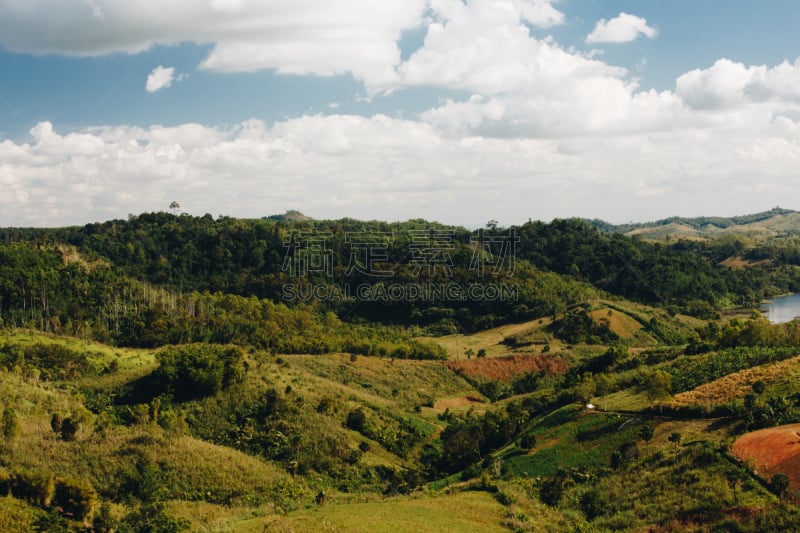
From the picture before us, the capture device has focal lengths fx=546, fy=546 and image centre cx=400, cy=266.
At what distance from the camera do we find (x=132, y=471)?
35.9 m

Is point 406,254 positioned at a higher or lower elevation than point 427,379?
higher

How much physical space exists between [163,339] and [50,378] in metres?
32.3

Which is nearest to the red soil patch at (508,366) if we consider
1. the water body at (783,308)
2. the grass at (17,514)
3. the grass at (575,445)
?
the grass at (575,445)

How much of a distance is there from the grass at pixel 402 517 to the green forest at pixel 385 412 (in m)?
0.20

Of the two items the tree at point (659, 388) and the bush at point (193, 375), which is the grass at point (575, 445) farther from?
the bush at point (193, 375)

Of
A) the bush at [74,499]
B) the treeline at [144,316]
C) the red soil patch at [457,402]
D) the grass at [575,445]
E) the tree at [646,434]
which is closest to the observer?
the bush at [74,499]

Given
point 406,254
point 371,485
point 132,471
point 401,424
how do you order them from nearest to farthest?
point 132,471 < point 371,485 < point 401,424 < point 406,254

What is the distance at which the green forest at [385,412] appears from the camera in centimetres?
2861

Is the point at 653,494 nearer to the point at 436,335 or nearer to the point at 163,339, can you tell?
the point at 163,339

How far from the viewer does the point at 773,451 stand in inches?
1159

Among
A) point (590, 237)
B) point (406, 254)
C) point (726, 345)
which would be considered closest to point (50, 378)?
point (726, 345)

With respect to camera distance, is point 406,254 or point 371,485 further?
point 406,254

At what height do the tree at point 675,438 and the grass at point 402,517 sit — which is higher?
the tree at point 675,438

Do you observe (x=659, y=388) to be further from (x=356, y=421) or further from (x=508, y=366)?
(x=508, y=366)
